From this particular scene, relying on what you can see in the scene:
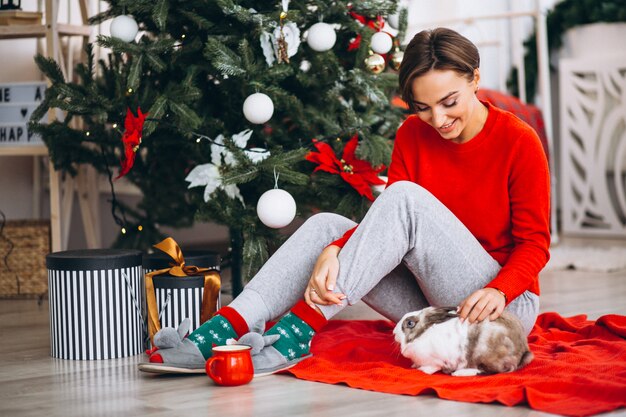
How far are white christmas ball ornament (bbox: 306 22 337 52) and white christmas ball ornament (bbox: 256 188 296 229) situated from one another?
42 cm

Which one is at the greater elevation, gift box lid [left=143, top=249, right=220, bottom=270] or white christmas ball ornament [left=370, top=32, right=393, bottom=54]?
white christmas ball ornament [left=370, top=32, right=393, bottom=54]

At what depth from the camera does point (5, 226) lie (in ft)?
9.19

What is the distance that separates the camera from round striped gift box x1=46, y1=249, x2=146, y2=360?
1.82 metres

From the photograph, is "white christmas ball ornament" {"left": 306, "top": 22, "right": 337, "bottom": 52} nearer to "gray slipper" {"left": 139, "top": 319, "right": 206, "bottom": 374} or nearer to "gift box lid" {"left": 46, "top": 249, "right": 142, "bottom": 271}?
"gift box lid" {"left": 46, "top": 249, "right": 142, "bottom": 271}

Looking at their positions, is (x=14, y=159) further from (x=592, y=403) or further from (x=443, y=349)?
(x=592, y=403)

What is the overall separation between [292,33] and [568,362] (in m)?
1.03

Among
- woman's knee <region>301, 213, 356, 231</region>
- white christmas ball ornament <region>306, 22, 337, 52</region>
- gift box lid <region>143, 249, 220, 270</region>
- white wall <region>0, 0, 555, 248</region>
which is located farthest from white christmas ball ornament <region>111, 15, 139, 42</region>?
white wall <region>0, 0, 555, 248</region>

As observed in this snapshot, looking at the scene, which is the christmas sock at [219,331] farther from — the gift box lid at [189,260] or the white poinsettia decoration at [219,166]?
the white poinsettia decoration at [219,166]

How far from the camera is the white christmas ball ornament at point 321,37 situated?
7.06ft

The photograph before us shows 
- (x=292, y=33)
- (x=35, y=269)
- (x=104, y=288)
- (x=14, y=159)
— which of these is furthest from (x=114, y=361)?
(x=14, y=159)

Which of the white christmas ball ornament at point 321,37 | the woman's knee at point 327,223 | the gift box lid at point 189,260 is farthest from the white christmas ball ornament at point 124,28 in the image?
the woman's knee at point 327,223

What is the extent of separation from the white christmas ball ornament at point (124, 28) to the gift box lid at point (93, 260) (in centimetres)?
57

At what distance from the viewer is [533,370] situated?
5.06 feet

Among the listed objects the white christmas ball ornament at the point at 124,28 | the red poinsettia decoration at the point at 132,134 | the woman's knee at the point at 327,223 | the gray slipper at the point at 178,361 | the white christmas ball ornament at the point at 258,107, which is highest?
the white christmas ball ornament at the point at 124,28
